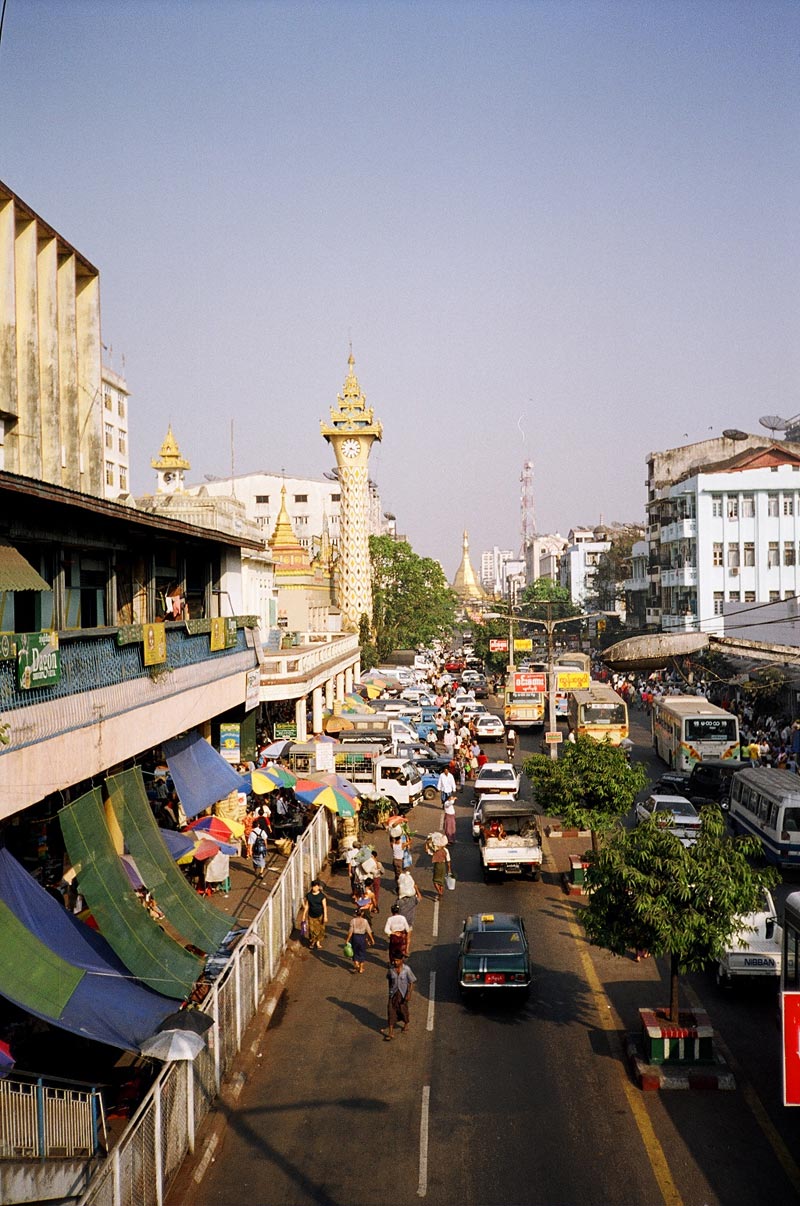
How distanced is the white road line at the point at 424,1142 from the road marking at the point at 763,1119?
3.50 meters

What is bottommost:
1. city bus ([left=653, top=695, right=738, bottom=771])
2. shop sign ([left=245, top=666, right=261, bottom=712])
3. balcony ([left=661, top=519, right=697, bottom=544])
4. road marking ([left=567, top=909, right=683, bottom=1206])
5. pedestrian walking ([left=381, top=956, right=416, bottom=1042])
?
road marking ([left=567, top=909, right=683, bottom=1206])

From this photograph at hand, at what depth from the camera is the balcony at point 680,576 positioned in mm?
66625

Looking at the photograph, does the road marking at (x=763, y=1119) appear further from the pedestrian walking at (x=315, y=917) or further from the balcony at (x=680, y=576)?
A: the balcony at (x=680, y=576)

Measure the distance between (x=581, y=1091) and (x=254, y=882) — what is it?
445 inches

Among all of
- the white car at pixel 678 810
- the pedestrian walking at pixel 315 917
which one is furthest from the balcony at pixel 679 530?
the pedestrian walking at pixel 315 917

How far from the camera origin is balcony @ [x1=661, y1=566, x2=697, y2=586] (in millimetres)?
66625

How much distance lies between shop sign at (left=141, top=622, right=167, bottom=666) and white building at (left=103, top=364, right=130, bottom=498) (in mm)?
63782

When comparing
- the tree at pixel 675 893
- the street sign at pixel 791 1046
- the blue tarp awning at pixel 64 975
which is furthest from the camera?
the tree at pixel 675 893

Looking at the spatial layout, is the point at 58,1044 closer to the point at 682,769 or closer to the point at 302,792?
the point at 302,792

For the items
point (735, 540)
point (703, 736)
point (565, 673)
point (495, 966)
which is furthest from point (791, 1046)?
point (735, 540)

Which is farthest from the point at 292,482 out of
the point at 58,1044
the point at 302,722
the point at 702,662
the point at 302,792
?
the point at 58,1044

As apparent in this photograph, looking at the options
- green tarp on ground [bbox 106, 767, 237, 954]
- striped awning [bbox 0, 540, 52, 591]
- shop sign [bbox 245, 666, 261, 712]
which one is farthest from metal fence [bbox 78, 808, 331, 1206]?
shop sign [bbox 245, 666, 261, 712]

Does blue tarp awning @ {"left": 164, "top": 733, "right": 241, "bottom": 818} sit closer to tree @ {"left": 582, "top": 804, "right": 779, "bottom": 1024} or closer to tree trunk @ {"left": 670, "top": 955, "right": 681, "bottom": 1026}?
tree @ {"left": 582, "top": 804, "right": 779, "bottom": 1024}

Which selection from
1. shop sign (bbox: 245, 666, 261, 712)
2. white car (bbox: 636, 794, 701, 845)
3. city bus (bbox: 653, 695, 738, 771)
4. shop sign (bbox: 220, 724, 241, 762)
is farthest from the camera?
city bus (bbox: 653, 695, 738, 771)
